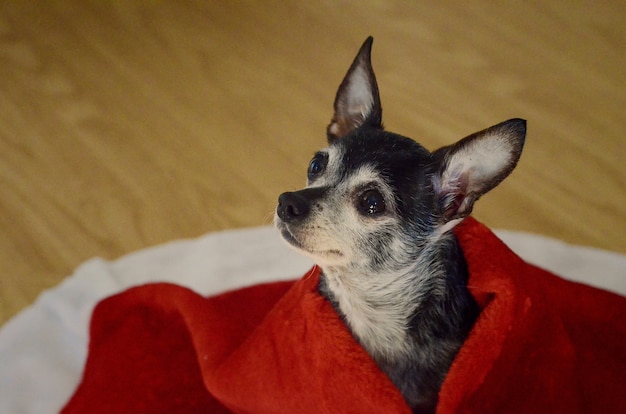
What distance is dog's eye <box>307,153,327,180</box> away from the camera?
104cm

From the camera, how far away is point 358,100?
1084 mm

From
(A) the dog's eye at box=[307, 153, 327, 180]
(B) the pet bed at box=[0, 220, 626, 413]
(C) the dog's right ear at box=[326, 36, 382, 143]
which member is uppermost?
(C) the dog's right ear at box=[326, 36, 382, 143]

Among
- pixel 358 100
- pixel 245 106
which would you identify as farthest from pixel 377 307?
pixel 245 106

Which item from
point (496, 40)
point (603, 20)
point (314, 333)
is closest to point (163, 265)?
point (314, 333)

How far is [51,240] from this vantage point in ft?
5.22

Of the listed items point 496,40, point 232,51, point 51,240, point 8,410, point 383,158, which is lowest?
point 8,410

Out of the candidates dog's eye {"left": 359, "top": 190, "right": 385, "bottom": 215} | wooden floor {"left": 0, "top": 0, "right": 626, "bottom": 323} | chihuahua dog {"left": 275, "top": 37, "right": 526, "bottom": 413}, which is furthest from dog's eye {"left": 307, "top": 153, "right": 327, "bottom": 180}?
wooden floor {"left": 0, "top": 0, "right": 626, "bottom": 323}

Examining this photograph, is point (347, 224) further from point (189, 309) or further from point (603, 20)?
point (603, 20)

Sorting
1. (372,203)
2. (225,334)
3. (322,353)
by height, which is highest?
(372,203)

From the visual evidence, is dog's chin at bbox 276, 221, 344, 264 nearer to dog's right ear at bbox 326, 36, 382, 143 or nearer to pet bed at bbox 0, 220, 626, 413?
pet bed at bbox 0, 220, 626, 413

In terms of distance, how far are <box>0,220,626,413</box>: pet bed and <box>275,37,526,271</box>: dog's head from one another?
14 centimetres

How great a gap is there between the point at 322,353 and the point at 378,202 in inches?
10.7

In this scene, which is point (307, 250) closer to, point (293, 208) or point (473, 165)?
point (293, 208)

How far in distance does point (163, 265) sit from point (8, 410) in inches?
18.1
